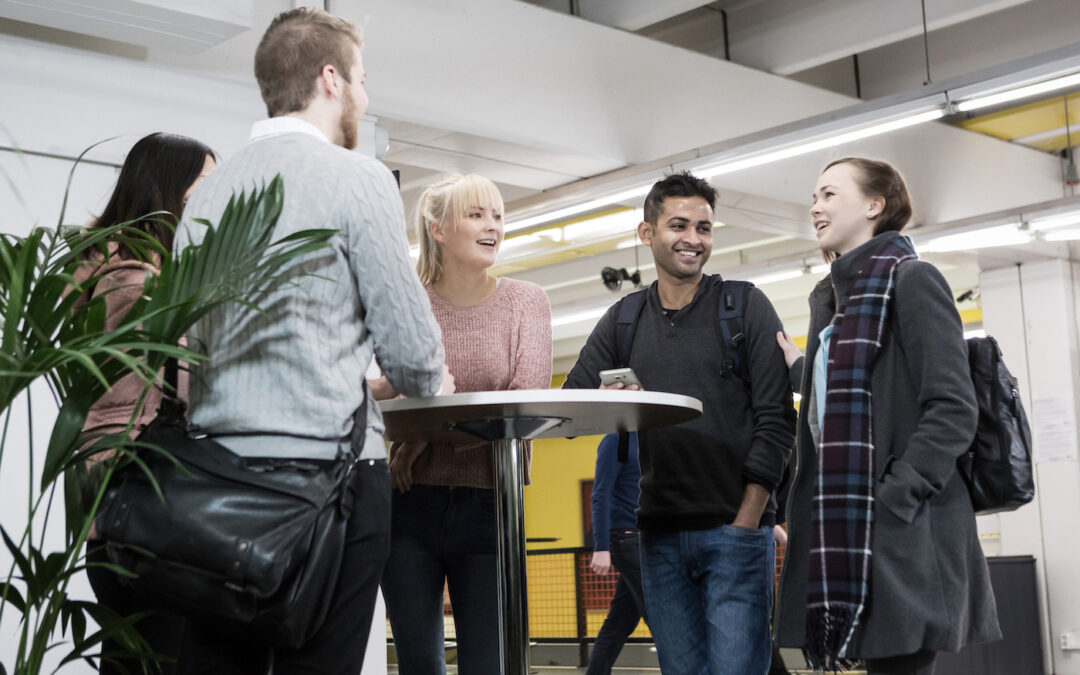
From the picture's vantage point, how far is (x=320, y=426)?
1521mm

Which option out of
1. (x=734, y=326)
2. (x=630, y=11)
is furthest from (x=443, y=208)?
(x=630, y=11)

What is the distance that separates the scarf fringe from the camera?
1975 mm

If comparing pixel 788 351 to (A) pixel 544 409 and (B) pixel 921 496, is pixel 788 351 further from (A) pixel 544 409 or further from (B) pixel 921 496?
(A) pixel 544 409

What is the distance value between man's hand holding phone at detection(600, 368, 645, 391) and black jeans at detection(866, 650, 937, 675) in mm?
716

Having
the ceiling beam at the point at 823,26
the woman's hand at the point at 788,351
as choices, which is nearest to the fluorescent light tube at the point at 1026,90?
the ceiling beam at the point at 823,26

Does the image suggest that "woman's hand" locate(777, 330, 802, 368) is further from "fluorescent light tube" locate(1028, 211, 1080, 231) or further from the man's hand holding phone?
"fluorescent light tube" locate(1028, 211, 1080, 231)

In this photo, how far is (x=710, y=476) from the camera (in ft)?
8.34

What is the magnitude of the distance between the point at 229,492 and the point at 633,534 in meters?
3.29

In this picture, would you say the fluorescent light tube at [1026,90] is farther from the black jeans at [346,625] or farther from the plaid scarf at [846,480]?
the black jeans at [346,625]

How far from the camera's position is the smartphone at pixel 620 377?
2365mm

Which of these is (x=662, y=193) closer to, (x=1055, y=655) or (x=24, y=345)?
(x=24, y=345)

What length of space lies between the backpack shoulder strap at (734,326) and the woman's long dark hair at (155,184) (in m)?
1.21

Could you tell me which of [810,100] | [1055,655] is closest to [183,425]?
[810,100]

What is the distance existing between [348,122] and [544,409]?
56cm
